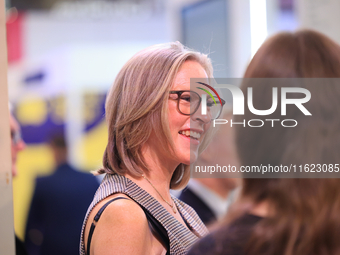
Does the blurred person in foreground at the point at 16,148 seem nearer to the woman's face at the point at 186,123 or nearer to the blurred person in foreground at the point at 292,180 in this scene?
the woman's face at the point at 186,123

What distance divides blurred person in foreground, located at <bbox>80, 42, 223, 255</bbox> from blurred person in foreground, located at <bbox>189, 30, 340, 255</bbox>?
432 millimetres

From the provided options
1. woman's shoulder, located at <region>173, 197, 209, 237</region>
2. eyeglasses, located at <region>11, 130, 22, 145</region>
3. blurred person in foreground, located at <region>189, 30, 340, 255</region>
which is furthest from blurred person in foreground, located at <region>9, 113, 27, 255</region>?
blurred person in foreground, located at <region>189, 30, 340, 255</region>

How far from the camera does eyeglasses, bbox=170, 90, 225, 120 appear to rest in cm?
130

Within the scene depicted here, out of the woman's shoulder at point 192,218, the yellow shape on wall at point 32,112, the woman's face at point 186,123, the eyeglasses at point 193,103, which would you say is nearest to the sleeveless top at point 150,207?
the woman's shoulder at point 192,218

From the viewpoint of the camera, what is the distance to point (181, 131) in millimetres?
1324

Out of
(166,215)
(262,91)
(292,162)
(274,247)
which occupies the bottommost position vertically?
(166,215)

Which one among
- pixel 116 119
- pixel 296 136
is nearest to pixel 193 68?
pixel 116 119

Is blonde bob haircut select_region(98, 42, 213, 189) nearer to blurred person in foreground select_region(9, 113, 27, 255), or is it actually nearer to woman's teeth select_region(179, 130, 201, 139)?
woman's teeth select_region(179, 130, 201, 139)

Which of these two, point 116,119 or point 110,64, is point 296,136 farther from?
point 110,64

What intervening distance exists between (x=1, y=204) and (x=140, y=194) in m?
0.65

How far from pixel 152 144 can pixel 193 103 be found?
24 cm

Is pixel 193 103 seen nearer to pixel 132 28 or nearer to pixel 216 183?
pixel 216 183

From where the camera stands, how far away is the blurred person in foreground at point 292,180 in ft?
2.35

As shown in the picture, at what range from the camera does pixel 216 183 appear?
1.40 metres
